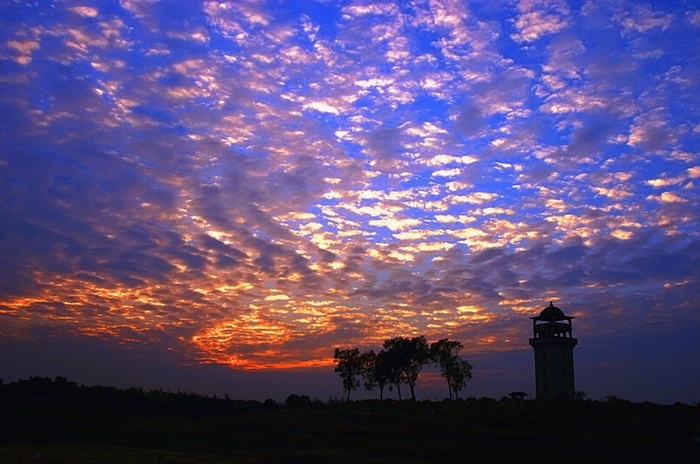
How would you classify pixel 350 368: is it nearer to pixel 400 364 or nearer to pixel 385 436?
pixel 400 364

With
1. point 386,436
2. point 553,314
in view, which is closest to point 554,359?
point 553,314

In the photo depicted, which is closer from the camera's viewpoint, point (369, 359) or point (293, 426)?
point (293, 426)

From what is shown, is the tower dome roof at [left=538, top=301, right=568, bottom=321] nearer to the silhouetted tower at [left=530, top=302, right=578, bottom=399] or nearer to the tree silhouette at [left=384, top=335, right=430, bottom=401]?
the silhouetted tower at [left=530, top=302, right=578, bottom=399]

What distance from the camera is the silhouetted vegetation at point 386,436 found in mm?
36969

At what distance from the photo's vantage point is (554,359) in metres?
76.8

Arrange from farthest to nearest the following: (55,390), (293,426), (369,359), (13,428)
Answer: (369,359) → (55,390) → (293,426) → (13,428)

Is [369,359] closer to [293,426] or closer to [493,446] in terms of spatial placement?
[293,426]

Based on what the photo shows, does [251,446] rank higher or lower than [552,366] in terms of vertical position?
lower

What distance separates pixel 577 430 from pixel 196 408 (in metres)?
65.9

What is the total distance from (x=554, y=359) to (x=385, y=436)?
3733 centimetres

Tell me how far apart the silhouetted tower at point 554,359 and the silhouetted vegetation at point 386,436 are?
1413 cm

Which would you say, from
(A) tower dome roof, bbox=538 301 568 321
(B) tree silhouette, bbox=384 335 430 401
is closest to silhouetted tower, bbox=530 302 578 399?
(A) tower dome roof, bbox=538 301 568 321

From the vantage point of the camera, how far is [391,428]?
2041 inches

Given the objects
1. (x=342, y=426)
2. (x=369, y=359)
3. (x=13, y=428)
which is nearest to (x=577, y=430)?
(x=342, y=426)
